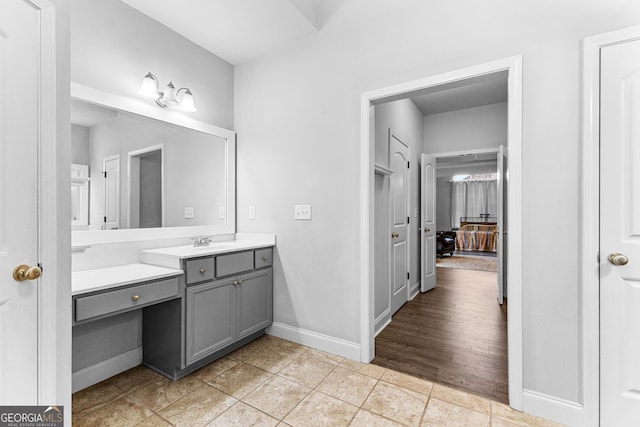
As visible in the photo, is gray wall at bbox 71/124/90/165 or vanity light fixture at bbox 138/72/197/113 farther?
vanity light fixture at bbox 138/72/197/113

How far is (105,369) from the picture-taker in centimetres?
202

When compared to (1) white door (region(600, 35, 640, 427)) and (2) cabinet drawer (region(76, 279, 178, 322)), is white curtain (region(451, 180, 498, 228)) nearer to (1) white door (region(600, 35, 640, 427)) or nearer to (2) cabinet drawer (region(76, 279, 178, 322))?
(1) white door (region(600, 35, 640, 427))

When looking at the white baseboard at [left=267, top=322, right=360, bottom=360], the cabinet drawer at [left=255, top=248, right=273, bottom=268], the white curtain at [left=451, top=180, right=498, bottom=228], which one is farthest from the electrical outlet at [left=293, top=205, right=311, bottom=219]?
the white curtain at [left=451, top=180, right=498, bottom=228]

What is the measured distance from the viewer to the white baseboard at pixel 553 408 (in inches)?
62.4

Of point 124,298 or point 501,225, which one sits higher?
point 501,225

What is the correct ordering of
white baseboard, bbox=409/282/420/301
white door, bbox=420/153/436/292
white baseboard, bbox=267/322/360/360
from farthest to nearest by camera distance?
white door, bbox=420/153/436/292 < white baseboard, bbox=409/282/420/301 < white baseboard, bbox=267/322/360/360

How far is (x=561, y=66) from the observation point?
5.30ft

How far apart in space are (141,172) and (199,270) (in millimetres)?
904

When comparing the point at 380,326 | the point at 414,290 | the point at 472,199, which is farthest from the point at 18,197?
the point at 472,199

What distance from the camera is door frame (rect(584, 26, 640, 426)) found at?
60.2 inches

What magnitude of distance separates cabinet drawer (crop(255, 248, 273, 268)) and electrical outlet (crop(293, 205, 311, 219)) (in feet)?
1.35

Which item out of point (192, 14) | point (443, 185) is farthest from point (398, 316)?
point (443, 185)

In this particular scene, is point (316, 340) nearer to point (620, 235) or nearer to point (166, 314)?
point (166, 314)

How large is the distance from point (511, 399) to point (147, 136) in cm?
303
